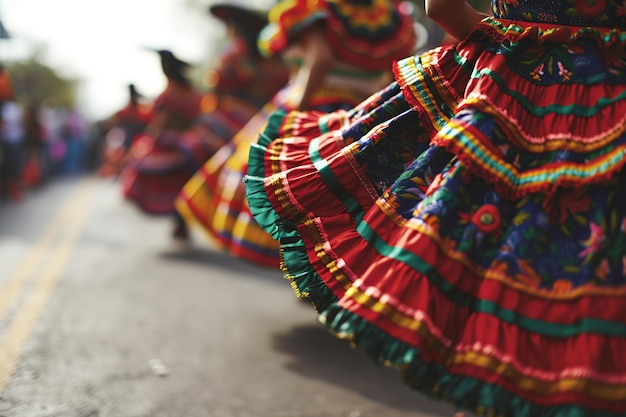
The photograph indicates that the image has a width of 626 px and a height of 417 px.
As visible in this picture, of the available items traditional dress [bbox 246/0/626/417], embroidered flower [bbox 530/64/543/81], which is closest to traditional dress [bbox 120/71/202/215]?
traditional dress [bbox 246/0/626/417]

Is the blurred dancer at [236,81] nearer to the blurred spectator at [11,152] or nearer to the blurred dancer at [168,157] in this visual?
the blurred dancer at [168,157]

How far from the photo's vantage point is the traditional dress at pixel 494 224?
1.90 m

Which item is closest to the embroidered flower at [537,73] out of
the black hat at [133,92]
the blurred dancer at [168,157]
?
the blurred dancer at [168,157]

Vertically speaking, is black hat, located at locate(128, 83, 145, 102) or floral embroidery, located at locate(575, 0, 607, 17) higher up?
floral embroidery, located at locate(575, 0, 607, 17)

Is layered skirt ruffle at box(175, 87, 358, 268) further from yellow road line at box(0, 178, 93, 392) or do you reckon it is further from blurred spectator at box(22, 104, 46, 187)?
blurred spectator at box(22, 104, 46, 187)

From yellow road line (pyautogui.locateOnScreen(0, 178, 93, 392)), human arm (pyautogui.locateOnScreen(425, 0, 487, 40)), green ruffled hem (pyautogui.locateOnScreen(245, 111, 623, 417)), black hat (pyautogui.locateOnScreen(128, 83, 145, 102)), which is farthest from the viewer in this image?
black hat (pyautogui.locateOnScreen(128, 83, 145, 102))

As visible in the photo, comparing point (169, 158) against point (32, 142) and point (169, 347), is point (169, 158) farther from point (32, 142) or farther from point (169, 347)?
point (32, 142)

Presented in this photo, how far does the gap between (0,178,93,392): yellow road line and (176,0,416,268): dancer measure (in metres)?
1.37

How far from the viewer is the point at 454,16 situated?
238cm

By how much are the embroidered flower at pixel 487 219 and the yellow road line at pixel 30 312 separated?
2.46 m

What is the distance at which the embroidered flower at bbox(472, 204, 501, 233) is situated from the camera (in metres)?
2.06

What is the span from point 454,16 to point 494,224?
2.44 ft

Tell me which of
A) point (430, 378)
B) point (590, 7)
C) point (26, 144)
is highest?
point (590, 7)

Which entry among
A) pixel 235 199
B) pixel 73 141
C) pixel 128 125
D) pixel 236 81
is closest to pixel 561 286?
pixel 235 199
